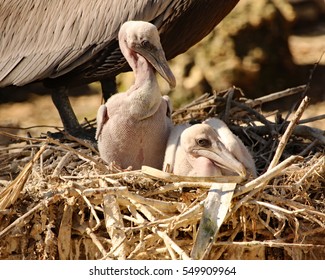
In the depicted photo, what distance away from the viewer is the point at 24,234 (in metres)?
5.22

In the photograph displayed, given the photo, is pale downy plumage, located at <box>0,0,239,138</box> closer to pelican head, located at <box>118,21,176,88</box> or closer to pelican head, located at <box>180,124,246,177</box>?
pelican head, located at <box>118,21,176,88</box>

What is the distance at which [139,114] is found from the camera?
5.39 m

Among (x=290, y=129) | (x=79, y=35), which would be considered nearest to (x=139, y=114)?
(x=290, y=129)

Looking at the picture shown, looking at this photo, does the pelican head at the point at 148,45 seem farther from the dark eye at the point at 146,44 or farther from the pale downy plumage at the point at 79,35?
the pale downy plumage at the point at 79,35

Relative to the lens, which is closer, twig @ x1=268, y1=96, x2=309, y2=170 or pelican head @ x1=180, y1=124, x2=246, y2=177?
twig @ x1=268, y1=96, x2=309, y2=170

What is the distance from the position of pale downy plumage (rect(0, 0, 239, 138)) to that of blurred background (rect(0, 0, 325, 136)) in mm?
2154

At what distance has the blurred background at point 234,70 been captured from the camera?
8.82m

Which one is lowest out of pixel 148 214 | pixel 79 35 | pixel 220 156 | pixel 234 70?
pixel 148 214

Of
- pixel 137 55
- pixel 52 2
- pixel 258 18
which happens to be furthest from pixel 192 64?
pixel 137 55

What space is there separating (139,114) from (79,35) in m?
0.98

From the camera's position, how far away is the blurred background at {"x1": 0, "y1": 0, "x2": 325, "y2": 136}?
8.82 m

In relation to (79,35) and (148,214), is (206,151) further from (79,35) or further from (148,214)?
(79,35)

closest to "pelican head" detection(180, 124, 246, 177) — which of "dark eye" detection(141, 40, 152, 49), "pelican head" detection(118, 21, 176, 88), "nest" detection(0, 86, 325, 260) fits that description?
"nest" detection(0, 86, 325, 260)

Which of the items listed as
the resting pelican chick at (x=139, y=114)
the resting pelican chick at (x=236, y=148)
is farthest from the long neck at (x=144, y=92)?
the resting pelican chick at (x=236, y=148)
